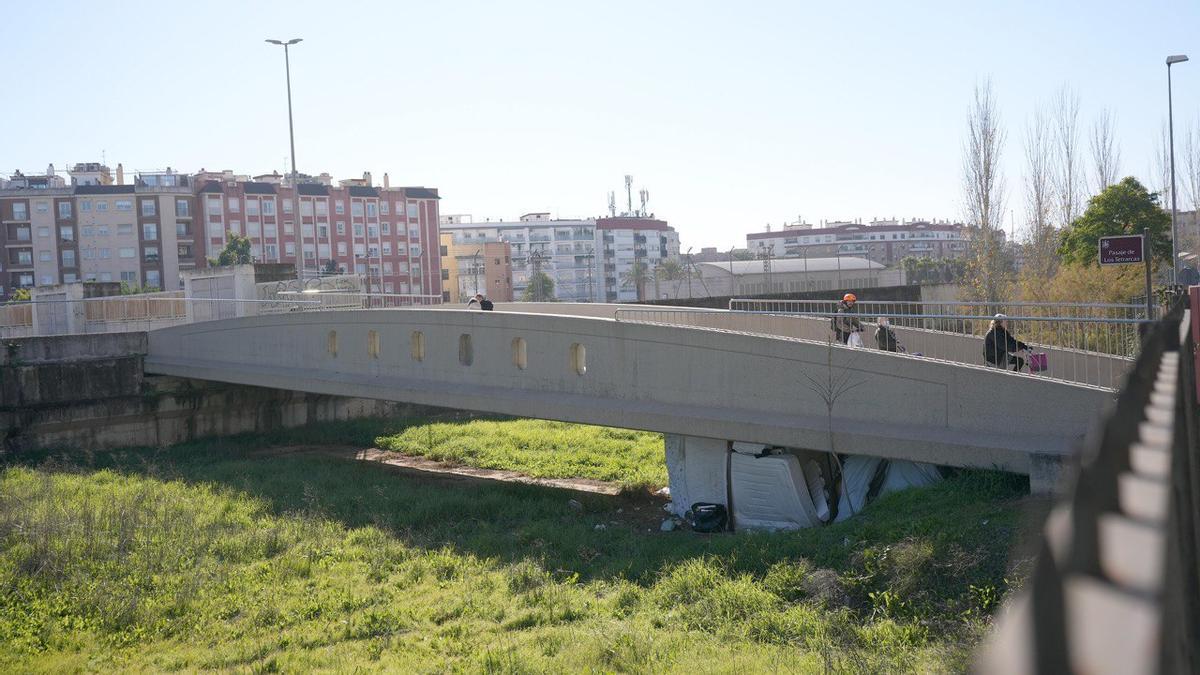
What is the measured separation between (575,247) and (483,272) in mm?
21412

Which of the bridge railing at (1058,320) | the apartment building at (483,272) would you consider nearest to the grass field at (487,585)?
the bridge railing at (1058,320)

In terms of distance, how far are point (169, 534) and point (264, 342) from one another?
971 cm

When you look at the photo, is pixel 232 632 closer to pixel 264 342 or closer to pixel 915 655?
pixel 915 655

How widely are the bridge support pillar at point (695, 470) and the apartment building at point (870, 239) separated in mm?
143882

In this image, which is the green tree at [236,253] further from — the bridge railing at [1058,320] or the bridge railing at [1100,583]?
the bridge railing at [1100,583]

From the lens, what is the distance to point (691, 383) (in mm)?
16297

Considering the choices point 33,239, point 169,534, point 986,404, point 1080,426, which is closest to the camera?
point 1080,426

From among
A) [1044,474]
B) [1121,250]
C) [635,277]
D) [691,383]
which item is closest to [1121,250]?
[1121,250]

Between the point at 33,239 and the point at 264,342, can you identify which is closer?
the point at 264,342

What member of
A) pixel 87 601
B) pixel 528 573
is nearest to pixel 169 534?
pixel 87 601

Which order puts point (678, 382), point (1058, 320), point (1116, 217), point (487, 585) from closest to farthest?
point (1058, 320) → point (487, 585) → point (678, 382) → point (1116, 217)

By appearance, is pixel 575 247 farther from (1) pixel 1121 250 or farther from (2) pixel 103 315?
(1) pixel 1121 250

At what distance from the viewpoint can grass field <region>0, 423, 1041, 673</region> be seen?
33.1ft

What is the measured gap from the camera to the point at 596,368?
1770 centimetres
